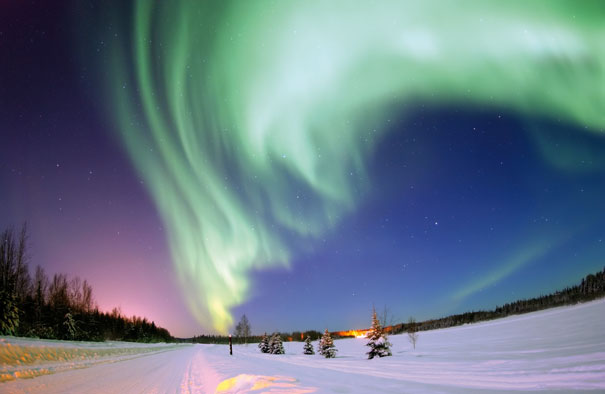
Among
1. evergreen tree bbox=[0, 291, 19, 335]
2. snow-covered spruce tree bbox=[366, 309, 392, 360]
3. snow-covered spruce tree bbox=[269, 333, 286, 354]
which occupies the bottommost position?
snow-covered spruce tree bbox=[269, 333, 286, 354]

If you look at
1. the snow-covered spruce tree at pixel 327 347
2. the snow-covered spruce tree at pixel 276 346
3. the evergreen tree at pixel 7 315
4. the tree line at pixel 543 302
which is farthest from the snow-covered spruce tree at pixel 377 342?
the tree line at pixel 543 302

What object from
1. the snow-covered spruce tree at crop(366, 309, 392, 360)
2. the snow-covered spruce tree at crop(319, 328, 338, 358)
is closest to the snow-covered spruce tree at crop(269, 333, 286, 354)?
the snow-covered spruce tree at crop(319, 328, 338, 358)

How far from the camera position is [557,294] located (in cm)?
10712

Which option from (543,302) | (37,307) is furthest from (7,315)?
(543,302)

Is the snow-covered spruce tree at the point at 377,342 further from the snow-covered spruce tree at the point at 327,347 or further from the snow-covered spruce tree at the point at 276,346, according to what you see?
the snow-covered spruce tree at the point at 276,346

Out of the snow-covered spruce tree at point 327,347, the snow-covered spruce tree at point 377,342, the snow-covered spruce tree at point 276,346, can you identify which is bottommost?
the snow-covered spruce tree at point 276,346

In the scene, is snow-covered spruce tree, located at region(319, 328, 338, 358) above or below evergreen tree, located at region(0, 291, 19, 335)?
below

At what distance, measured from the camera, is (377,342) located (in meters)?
26.5

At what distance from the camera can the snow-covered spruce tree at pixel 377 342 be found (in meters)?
26.2

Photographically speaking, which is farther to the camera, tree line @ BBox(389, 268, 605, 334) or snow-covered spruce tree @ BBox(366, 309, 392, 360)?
tree line @ BBox(389, 268, 605, 334)

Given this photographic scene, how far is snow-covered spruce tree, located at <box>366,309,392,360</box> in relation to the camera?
85.8 ft

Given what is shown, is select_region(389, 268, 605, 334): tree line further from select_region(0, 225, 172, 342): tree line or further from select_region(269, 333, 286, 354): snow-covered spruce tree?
select_region(0, 225, 172, 342): tree line

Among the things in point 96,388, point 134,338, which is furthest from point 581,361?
point 134,338

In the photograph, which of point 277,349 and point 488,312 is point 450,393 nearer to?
point 277,349
